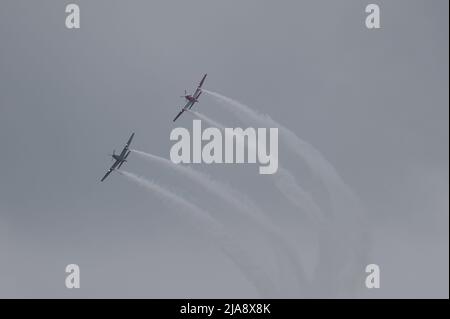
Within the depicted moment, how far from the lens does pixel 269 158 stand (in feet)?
427
